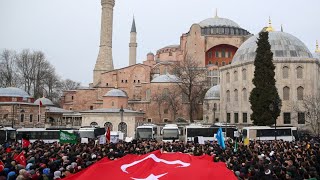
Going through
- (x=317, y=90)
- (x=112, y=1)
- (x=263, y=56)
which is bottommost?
(x=317, y=90)

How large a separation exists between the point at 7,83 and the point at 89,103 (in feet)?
37.9

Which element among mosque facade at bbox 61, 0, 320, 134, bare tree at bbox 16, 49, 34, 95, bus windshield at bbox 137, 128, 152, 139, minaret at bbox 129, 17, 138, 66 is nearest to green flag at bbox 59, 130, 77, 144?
bus windshield at bbox 137, 128, 152, 139

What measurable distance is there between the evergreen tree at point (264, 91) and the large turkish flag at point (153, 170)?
23.4 metres

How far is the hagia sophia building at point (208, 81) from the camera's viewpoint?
37.5 m

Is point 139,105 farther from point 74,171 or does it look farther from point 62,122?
point 74,171

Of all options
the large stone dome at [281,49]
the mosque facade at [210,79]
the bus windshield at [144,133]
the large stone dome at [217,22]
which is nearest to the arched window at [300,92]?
the mosque facade at [210,79]

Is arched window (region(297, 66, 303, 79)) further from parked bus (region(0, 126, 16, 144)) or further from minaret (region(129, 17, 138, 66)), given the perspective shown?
minaret (region(129, 17, 138, 66))

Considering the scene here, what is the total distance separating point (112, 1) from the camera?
58.6 metres

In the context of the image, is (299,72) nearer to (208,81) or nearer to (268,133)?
(268,133)

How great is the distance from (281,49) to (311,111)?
721 centimetres

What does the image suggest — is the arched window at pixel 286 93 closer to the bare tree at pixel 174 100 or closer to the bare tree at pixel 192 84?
the bare tree at pixel 192 84

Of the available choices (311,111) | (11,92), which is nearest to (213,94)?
(311,111)

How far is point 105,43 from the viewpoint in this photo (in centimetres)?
5834

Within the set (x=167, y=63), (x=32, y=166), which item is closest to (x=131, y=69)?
(x=167, y=63)
